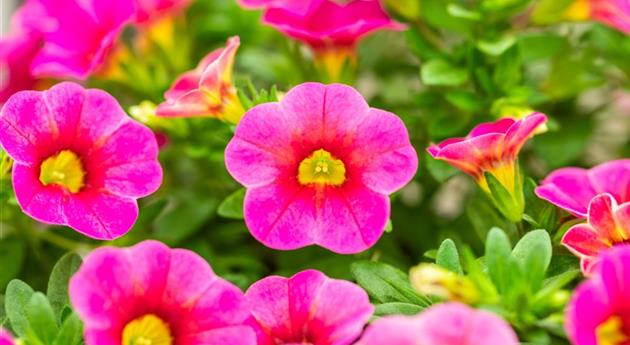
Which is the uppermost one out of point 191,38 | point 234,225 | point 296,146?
point 296,146

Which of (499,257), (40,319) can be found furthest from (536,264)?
(40,319)

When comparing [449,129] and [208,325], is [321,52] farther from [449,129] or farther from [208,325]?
[208,325]

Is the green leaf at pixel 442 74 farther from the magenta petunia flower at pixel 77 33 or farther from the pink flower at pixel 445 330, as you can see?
the pink flower at pixel 445 330

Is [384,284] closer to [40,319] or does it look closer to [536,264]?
[536,264]

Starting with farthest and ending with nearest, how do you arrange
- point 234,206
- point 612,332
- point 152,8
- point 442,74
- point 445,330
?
point 152,8 → point 442,74 → point 234,206 → point 612,332 → point 445,330

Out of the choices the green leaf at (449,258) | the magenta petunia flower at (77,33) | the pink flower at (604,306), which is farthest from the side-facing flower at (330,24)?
the pink flower at (604,306)

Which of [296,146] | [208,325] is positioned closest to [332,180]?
[296,146]

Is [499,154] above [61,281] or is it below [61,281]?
above
